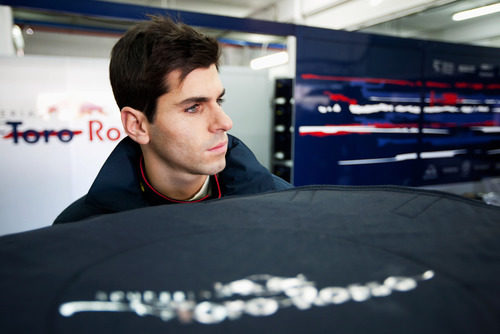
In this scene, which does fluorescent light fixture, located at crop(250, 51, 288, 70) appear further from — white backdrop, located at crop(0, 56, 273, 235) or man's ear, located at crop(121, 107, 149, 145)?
man's ear, located at crop(121, 107, 149, 145)

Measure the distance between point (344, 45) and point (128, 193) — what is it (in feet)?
10.2

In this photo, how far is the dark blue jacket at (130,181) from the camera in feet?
3.15

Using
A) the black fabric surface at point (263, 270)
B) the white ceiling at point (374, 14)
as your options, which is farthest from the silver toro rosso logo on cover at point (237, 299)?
the white ceiling at point (374, 14)

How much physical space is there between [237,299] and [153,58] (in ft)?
2.80

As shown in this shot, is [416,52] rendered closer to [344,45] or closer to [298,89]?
[344,45]

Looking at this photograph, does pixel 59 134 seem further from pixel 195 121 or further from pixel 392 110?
pixel 392 110

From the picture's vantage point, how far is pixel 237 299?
1.04 feet

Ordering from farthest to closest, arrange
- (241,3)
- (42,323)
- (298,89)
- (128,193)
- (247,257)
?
(241,3)
(298,89)
(128,193)
(247,257)
(42,323)

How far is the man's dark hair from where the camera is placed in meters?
Answer: 1.02

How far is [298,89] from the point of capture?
3354 millimetres

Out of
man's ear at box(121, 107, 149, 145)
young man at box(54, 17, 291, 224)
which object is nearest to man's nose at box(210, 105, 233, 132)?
young man at box(54, 17, 291, 224)

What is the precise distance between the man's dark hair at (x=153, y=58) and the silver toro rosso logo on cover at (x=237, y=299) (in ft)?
2.59

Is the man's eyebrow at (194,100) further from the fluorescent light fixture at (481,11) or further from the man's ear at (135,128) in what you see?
the fluorescent light fixture at (481,11)

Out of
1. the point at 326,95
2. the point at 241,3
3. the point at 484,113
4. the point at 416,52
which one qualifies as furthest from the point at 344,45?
the point at 241,3
